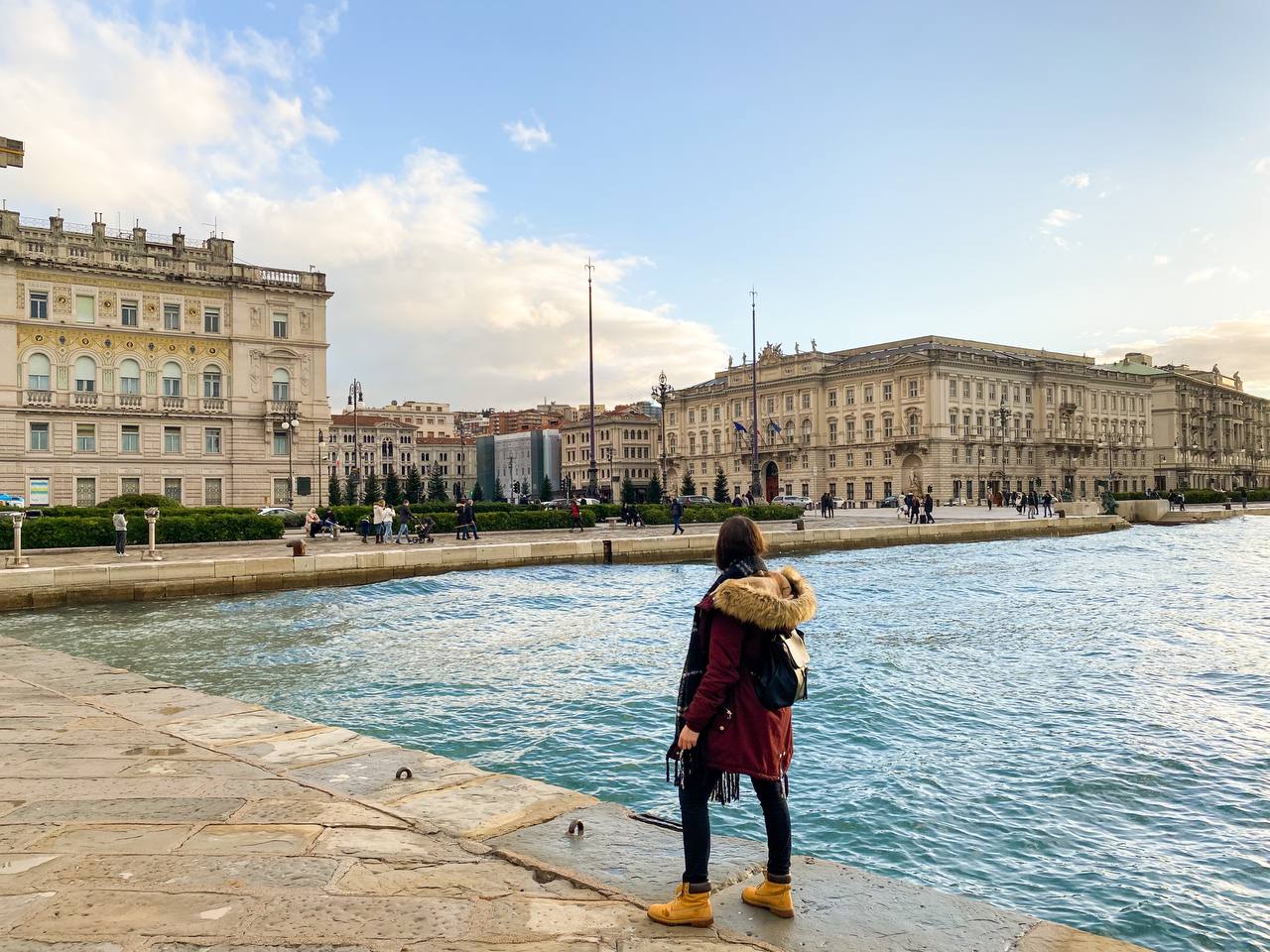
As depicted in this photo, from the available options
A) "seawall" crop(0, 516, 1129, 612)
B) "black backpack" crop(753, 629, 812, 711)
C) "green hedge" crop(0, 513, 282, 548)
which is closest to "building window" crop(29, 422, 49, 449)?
A: "green hedge" crop(0, 513, 282, 548)

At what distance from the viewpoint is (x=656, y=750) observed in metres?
8.69

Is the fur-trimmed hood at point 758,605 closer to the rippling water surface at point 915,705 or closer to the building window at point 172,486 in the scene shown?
the rippling water surface at point 915,705

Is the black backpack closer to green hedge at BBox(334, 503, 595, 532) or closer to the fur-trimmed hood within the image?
the fur-trimmed hood

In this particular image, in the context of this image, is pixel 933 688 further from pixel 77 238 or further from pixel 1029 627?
pixel 77 238

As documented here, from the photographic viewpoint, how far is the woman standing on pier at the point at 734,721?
3.80 m

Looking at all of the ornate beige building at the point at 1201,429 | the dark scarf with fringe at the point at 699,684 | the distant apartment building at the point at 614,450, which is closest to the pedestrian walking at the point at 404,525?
the dark scarf with fringe at the point at 699,684

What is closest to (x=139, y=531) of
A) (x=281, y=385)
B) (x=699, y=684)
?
(x=281, y=385)

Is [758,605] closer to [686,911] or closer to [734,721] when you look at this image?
[734,721]

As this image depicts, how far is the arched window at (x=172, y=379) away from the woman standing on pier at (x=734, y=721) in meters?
49.0

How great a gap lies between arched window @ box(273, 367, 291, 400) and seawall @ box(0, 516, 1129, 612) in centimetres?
2219

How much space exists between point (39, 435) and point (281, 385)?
1167 centimetres

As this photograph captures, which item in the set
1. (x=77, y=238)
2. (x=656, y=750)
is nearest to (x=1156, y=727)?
(x=656, y=750)

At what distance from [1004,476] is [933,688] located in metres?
77.3

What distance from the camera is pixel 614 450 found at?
116 m
